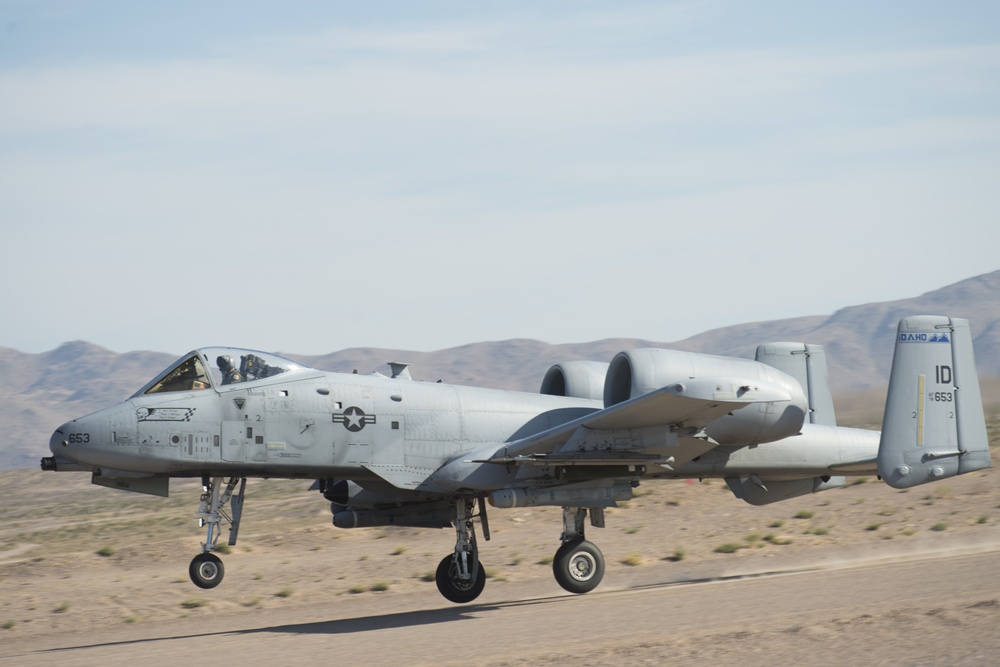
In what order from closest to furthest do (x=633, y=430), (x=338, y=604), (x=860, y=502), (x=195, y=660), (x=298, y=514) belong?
(x=195, y=660)
(x=633, y=430)
(x=338, y=604)
(x=860, y=502)
(x=298, y=514)

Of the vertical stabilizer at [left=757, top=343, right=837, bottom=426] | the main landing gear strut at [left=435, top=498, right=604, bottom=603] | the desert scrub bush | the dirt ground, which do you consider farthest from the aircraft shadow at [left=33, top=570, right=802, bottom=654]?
the desert scrub bush

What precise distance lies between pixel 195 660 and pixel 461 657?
11.9ft

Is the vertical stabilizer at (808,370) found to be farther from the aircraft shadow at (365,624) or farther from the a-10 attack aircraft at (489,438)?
the aircraft shadow at (365,624)

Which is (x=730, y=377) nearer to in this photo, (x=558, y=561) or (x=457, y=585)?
(x=558, y=561)

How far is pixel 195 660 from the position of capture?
13906mm

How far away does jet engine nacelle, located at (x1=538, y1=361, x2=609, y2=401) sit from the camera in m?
18.9

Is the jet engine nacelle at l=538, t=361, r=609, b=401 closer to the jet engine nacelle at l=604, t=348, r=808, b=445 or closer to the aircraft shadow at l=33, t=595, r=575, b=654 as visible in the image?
the jet engine nacelle at l=604, t=348, r=808, b=445

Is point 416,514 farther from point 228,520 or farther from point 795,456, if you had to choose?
point 795,456

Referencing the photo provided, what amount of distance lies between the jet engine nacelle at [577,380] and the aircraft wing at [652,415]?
235 centimetres

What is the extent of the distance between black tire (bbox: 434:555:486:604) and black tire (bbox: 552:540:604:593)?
4.77 ft

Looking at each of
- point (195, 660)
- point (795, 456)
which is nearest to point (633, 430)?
point (795, 456)

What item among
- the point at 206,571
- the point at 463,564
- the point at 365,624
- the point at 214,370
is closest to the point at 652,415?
the point at 463,564

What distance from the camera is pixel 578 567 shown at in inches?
666

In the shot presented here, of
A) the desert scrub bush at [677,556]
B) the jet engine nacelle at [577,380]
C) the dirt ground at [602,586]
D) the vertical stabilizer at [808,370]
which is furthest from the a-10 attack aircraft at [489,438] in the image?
the desert scrub bush at [677,556]
